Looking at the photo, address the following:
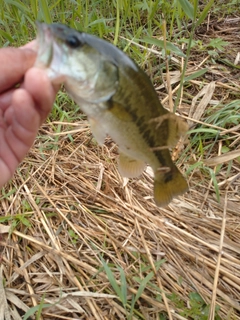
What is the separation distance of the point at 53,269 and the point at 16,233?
28cm

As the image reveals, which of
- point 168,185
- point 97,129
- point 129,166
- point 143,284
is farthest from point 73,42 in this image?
point 143,284

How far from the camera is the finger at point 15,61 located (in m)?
1.30

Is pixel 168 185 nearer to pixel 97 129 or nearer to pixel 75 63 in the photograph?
pixel 97 129

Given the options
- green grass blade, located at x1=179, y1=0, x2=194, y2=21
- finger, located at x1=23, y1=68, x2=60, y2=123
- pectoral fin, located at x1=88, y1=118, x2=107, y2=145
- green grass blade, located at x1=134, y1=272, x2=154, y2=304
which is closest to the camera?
finger, located at x1=23, y1=68, x2=60, y2=123

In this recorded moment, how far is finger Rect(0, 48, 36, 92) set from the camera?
1305 mm

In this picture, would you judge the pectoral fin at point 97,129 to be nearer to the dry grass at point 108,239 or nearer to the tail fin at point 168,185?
the tail fin at point 168,185

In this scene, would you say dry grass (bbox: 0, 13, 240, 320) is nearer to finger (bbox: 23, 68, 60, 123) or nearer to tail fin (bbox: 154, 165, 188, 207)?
tail fin (bbox: 154, 165, 188, 207)

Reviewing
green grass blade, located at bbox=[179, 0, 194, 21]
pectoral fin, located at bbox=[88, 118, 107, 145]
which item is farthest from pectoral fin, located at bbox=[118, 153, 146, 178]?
green grass blade, located at bbox=[179, 0, 194, 21]

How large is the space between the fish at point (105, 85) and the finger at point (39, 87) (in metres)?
0.02

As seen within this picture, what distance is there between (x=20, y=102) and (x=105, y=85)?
0.84 ft

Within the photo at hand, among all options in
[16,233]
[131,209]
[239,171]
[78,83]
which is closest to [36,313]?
[16,233]

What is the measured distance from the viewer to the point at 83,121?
278 cm

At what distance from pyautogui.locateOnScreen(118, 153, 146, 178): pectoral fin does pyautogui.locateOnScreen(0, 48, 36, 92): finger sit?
45 cm

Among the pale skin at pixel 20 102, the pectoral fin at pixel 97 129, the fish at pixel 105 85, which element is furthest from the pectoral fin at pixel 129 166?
the pale skin at pixel 20 102
